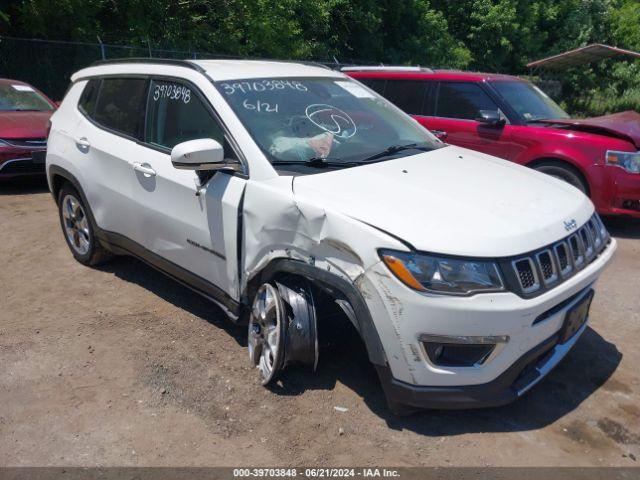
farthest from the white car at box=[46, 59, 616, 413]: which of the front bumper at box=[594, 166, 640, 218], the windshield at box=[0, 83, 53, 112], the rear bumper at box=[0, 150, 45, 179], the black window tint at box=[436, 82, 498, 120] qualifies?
the windshield at box=[0, 83, 53, 112]

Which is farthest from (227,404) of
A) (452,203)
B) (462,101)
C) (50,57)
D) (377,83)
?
(50,57)

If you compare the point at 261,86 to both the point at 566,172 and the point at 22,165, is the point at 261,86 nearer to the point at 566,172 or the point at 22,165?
the point at 566,172

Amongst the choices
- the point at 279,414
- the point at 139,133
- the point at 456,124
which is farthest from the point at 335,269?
the point at 456,124

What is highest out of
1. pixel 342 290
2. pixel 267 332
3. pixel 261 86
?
pixel 261 86

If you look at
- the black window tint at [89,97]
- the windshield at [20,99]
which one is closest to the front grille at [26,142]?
the windshield at [20,99]

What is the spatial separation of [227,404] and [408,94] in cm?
561

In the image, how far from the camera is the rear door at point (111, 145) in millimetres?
4375

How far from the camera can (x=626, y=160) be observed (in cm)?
636

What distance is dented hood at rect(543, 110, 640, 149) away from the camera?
6457 mm

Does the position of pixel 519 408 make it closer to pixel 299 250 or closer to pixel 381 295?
pixel 381 295

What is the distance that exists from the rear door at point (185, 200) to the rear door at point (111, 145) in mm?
133

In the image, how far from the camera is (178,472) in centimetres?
287

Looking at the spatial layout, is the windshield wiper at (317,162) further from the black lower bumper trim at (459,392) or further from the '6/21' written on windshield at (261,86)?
the black lower bumper trim at (459,392)

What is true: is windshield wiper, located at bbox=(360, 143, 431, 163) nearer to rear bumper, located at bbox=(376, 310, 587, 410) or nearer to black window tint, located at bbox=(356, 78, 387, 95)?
rear bumper, located at bbox=(376, 310, 587, 410)
